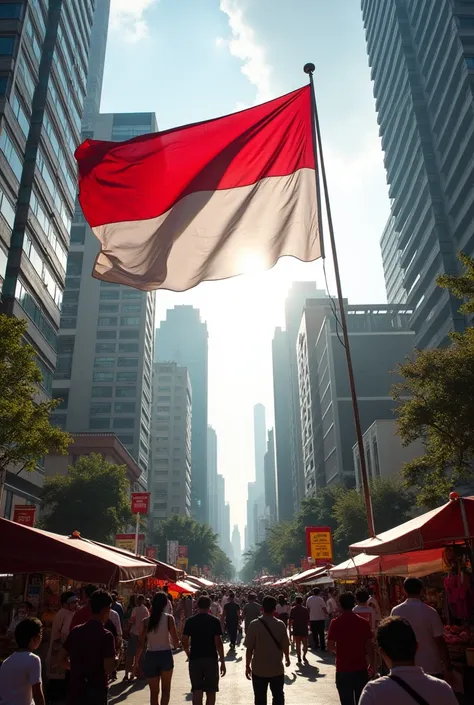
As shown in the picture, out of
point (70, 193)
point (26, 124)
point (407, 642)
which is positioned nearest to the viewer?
point (407, 642)

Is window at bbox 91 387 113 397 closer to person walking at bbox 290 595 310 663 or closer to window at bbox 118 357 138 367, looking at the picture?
window at bbox 118 357 138 367

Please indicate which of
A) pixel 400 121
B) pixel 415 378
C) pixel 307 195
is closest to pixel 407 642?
Answer: pixel 307 195

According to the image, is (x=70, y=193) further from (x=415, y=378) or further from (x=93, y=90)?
(x=93, y=90)

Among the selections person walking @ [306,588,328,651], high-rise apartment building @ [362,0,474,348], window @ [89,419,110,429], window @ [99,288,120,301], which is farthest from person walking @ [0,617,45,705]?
window @ [99,288,120,301]

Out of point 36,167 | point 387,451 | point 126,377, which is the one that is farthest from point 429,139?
point 126,377

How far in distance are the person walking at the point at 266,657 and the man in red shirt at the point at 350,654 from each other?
0.67 m

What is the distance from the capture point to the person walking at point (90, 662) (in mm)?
5531

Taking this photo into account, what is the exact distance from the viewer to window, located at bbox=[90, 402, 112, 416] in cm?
10000

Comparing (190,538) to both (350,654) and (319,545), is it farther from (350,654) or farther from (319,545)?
(350,654)

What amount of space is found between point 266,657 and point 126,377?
9821cm

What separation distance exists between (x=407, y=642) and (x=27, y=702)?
342cm

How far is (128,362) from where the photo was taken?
10488 cm

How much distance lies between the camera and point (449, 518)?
8.23 metres

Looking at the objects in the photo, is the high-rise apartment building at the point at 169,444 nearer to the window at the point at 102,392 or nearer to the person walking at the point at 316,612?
the window at the point at 102,392
